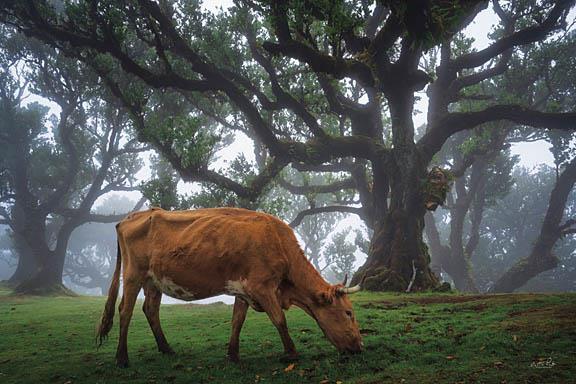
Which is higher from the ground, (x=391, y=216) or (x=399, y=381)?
(x=391, y=216)

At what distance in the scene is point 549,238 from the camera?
2823 centimetres

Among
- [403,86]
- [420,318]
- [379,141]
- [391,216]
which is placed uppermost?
[403,86]

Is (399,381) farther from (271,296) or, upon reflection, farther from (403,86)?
(403,86)

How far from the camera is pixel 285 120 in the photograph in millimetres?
23078

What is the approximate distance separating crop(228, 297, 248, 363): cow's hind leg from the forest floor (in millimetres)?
238

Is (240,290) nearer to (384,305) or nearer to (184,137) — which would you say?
(384,305)

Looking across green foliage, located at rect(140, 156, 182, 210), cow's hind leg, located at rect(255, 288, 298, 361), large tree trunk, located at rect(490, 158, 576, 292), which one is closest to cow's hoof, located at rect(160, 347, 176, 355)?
cow's hind leg, located at rect(255, 288, 298, 361)

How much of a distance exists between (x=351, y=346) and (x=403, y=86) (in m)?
14.8

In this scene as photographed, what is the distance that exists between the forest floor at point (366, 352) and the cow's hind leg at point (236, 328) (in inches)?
9.4

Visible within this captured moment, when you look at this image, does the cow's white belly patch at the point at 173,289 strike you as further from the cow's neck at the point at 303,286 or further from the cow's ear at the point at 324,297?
the cow's ear at the point at 324,297

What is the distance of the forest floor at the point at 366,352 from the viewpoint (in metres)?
5.36

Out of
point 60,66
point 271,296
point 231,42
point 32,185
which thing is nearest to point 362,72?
point 231,42
